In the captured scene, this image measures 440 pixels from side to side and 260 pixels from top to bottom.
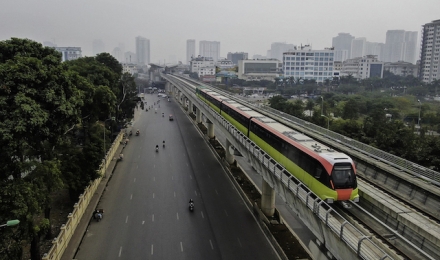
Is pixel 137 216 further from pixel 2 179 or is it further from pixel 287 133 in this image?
pixel 287 133

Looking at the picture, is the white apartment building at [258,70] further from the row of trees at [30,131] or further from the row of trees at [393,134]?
the row of trees at [30,131]

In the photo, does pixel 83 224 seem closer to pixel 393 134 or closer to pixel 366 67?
pixel 393 134

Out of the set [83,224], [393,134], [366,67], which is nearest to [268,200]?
[393,134]

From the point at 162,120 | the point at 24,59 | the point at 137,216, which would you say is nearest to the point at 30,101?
the point at 24,59

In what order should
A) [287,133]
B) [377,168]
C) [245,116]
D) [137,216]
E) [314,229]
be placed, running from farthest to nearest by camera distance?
[245,116], [137,216], [287,133], [377,168], [314,229]

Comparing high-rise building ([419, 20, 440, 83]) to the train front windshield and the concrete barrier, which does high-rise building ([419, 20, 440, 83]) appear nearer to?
the train front windshield

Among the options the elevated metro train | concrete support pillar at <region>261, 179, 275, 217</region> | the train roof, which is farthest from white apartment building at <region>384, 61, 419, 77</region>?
the train roof
